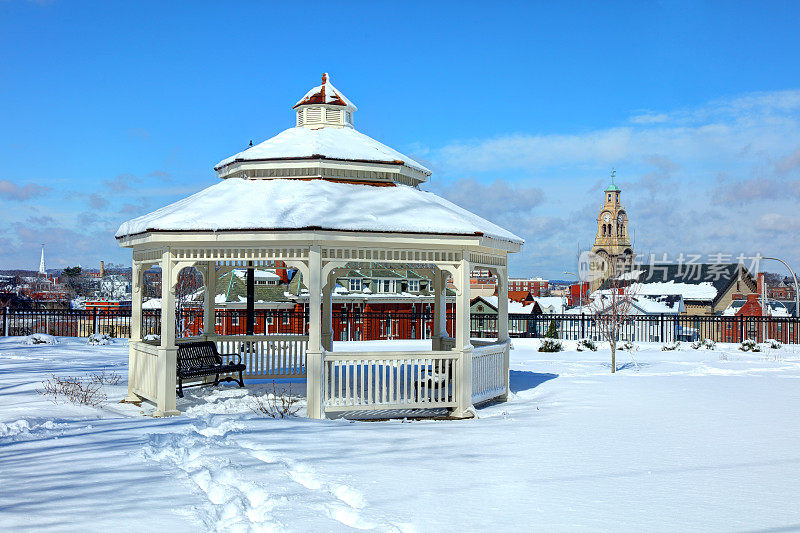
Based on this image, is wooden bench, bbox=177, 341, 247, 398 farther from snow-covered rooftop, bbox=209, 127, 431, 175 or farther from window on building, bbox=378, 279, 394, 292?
window on building, bbox=378, 279, 394, 292

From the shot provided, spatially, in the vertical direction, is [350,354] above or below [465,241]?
below

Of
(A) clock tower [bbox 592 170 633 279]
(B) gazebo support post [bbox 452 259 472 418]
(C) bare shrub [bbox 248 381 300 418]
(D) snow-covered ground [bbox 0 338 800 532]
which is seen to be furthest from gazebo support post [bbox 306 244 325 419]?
(A) clock tower [bbox 592 170 633 279]

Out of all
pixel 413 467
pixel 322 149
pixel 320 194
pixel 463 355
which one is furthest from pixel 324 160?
pixel 413 467

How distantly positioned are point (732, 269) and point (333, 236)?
8712cm

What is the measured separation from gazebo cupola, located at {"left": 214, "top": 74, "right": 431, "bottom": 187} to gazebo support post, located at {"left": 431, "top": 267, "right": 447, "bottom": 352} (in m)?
2.14

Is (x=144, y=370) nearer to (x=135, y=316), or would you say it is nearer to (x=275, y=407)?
(x=135, y=316)

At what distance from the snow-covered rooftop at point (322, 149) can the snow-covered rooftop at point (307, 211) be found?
48 cm

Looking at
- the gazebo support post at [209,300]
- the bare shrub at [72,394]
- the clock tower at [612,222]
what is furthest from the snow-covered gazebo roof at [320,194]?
the clock tower at [612,222]

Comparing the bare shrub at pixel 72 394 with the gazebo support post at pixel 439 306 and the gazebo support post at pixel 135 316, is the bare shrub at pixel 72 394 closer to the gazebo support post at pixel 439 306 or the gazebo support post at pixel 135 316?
the gazebo support post at pixel 135 316

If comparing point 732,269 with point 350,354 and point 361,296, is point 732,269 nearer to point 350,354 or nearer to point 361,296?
point 361,296

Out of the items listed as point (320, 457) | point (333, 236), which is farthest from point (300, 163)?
point (320, 457)

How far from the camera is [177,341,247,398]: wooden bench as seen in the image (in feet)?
39.5

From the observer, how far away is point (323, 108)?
583 inches

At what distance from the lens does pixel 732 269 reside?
8612 cm
